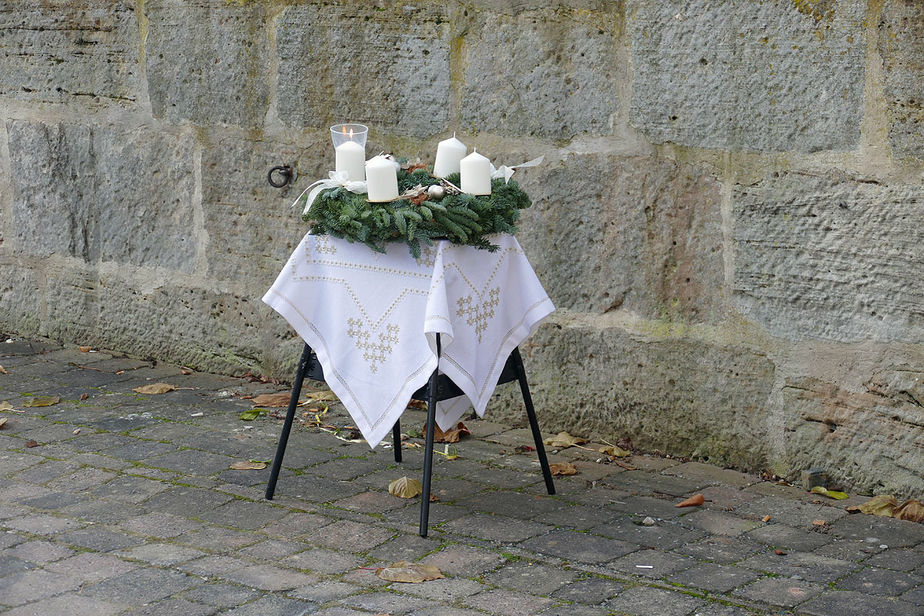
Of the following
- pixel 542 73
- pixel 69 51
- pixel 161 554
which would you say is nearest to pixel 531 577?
pixel 161 554

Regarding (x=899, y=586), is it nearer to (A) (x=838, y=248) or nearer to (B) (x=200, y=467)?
(A) (x=838, y=248)

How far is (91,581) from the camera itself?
338 cm

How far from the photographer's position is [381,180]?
12.2 feet

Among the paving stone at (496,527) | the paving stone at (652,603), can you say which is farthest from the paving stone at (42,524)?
the paving stone at (652,603)

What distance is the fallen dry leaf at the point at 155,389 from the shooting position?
5.48 meters

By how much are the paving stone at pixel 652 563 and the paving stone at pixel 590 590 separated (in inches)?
4.5

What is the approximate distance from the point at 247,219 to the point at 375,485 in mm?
1807

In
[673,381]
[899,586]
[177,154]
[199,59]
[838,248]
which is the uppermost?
[199,59]

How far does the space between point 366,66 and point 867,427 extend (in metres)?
2.49

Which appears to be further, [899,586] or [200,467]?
[200,467]

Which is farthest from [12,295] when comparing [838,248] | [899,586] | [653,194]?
[899,586]

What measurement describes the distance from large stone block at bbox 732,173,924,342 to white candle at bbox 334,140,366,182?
1390 mm

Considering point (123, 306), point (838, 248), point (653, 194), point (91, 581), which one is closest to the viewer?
point (91, 581)

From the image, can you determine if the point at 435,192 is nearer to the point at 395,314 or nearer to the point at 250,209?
the point at 395,314
